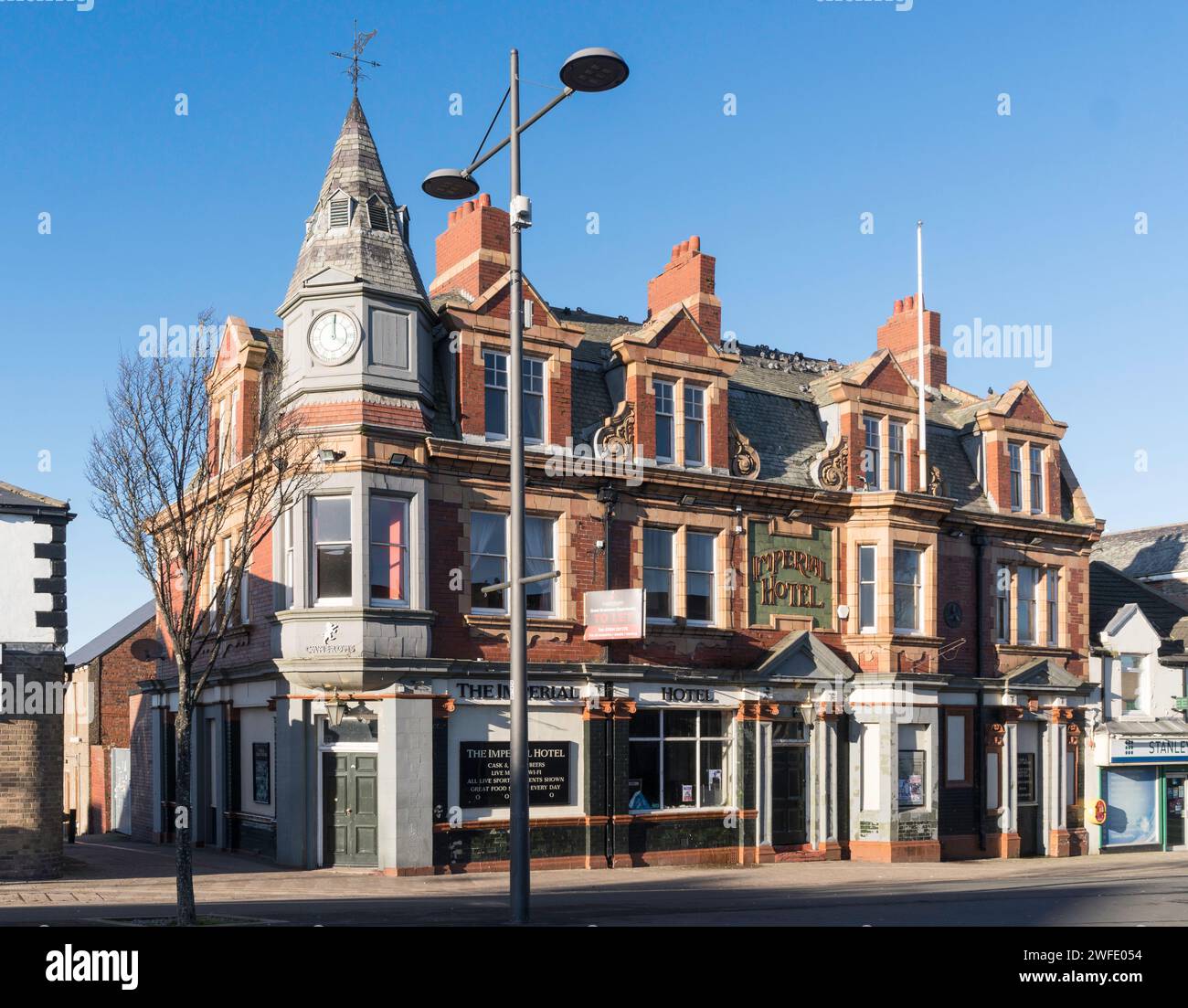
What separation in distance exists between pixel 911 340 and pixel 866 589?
9.61 meters

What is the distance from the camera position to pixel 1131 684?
3672 cm

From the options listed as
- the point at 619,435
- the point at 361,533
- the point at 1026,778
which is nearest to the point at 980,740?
the point at 1026,778

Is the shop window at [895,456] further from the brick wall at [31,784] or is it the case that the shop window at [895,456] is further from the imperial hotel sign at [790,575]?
the brick wall at [31,784]

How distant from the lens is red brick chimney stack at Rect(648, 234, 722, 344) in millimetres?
31156

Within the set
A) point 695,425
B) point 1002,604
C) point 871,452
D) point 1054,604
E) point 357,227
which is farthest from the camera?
point 1054,604

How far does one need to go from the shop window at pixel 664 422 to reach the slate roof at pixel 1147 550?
21.2 m

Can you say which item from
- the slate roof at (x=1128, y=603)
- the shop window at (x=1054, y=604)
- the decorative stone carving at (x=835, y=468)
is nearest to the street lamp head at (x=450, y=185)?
the decorative stone carving at (x=835, y=468)

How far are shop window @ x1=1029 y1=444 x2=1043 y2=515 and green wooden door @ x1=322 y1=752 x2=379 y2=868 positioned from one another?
63.3 ft

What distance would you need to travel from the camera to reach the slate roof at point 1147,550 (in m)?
42.8

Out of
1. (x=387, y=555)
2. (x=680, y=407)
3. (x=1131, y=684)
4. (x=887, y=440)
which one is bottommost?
(x=1131, y=684)

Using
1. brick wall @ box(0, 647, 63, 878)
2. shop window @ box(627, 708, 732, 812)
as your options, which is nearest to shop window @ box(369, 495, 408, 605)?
brick wall @ box(0, 647, 63, 878)

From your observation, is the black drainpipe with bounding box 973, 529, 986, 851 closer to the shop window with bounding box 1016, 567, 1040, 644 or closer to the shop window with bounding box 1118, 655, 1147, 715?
the shop window with bounding box 1016, 567, 1040, 644

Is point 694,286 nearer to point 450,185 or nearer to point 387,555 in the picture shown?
point 387,555
